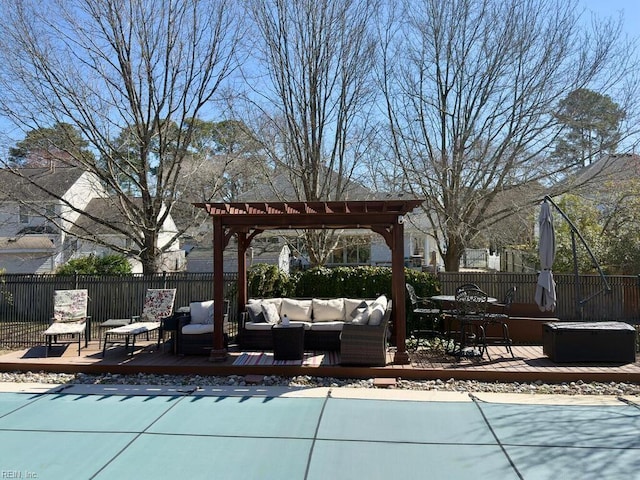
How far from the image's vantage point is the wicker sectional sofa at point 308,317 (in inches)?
349

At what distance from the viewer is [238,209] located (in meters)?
8.37

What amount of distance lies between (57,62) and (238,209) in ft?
27.7

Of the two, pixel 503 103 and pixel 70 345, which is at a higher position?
pixel 503 103

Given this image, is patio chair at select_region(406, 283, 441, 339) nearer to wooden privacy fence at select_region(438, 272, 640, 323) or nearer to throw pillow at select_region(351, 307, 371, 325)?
wooden privacy fence at select_region(438, 272, 640, 323)

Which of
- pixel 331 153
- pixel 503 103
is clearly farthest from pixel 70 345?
pixel 503 103

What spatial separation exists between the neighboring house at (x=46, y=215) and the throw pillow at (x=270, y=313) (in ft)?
22.3

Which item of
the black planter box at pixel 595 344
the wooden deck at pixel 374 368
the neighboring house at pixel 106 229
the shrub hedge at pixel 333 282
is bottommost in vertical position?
the wooden deck at pixel 374 368

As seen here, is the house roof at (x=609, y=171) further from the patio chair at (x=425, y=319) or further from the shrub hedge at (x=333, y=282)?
the patio chair at (x=425, y=319)

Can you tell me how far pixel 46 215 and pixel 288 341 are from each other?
9.54m

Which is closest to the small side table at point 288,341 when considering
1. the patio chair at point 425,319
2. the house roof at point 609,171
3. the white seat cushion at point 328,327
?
the white seat cushion at point 328,327

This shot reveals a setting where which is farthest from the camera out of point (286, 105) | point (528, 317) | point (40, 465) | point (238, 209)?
point (286, 105)

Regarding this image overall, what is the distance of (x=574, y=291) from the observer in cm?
1308

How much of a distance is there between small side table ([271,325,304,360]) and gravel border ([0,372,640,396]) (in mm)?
530

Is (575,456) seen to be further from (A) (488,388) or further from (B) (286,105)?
(B) (286,105)
